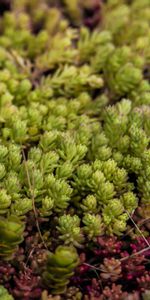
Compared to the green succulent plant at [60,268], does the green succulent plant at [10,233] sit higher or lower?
higher

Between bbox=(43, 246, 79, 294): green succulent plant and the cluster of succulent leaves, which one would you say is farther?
the cluster of succulent leaves

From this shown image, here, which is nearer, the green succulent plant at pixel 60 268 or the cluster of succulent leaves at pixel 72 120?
the green succulent plant at pixel 60 268

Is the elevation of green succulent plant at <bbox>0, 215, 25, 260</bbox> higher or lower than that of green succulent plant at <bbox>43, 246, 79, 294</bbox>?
higher

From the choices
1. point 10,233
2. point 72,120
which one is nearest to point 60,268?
point 10,233

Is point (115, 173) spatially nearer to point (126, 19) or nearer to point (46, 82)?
point (46, 82)

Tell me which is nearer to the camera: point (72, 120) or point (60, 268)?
point (60, 268)

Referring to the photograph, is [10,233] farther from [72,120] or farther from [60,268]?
[72,120]

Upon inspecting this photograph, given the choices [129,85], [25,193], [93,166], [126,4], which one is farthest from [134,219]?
[126,4]

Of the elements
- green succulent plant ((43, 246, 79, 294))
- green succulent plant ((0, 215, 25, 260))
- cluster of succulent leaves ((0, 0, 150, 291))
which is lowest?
green succulent plant ((43, 246, 79, 294))
